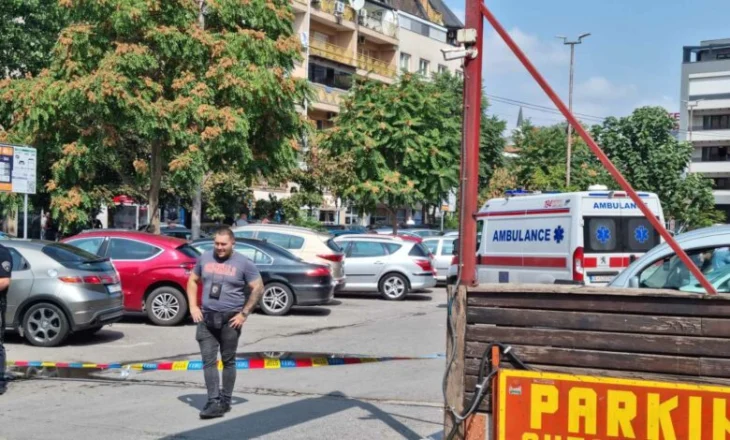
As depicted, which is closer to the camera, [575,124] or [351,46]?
[575,124]

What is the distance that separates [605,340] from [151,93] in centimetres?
1600

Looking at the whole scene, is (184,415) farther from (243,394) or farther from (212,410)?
(243,394)

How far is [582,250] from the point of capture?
13.7 m

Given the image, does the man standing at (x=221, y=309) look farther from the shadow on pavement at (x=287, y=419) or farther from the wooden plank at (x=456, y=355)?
the wooden plank at (x=456, y=355)

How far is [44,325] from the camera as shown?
11.4 m

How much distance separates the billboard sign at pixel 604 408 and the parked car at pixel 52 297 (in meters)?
7.87

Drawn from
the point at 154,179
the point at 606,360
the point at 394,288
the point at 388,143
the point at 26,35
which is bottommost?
the point at 394,288

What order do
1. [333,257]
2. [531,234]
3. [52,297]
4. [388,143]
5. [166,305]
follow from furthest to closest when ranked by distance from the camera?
[388,143] → [333,257] → [531,234] → [166,305] → [52,297]

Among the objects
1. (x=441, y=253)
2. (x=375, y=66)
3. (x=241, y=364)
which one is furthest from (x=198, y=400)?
(x=375, y=66)

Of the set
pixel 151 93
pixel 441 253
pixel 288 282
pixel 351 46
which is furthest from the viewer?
pixel 351 46

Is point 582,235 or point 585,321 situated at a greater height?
point 582,235

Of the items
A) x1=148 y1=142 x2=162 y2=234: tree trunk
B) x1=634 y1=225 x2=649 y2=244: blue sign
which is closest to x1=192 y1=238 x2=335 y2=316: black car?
x1=148 y1=142 x2=162 y2=234: tree trunk

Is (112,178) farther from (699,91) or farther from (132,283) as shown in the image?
(699,91)

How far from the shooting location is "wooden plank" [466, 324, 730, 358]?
4.53 metres
